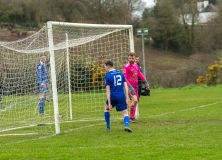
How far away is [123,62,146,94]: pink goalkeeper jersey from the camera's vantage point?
1466cm

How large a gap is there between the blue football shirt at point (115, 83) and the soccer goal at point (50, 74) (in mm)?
1667

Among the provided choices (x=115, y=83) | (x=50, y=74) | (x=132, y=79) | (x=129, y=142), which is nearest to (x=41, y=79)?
(x=50, y=74)

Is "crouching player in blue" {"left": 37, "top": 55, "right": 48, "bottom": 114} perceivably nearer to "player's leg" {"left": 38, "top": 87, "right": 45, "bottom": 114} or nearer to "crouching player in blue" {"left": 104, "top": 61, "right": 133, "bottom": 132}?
"player's leg" {"left": 38, "top": 87, "right": 45, "bottom": 114}

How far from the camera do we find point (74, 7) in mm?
50500

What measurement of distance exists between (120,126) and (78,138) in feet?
8.03

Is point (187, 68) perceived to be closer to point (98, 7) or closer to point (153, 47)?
point (98, 7)

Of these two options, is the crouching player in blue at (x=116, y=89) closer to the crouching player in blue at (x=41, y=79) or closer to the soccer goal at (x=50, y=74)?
the soccer goal at (x=50, y=74)

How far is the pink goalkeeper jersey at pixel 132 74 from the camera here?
48.1 feet

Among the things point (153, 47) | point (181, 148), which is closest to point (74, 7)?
point (153, 47)

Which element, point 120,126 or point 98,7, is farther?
point 98,7

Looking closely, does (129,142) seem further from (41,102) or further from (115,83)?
(41,102)

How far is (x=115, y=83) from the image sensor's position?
12.5 metres

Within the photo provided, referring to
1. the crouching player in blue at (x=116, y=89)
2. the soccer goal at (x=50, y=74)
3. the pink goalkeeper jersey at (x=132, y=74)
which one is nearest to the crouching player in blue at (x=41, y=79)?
the soccer goal at (x=50, y=74)

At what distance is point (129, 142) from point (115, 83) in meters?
2.18
